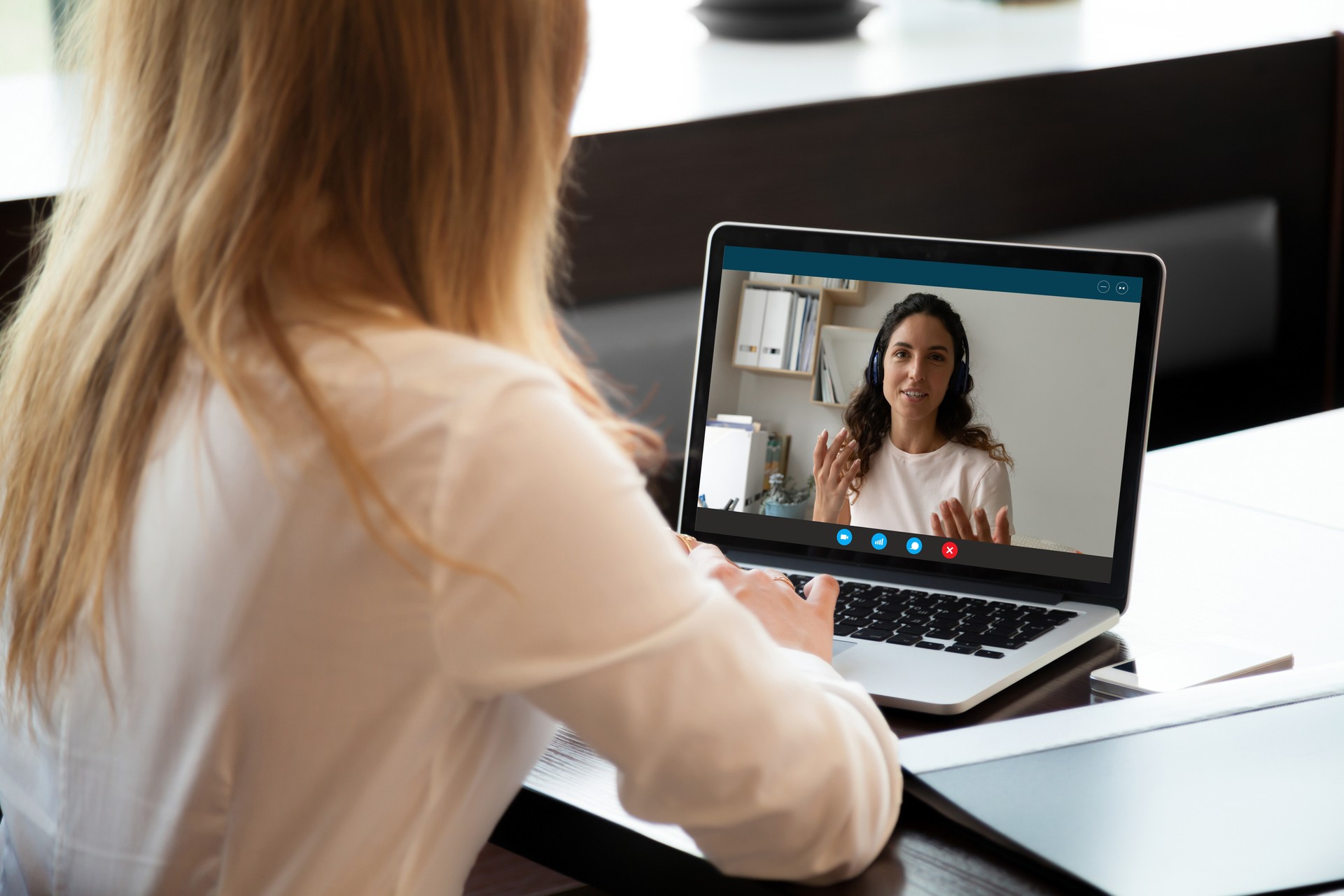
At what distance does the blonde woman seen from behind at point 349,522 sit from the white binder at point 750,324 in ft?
1.40

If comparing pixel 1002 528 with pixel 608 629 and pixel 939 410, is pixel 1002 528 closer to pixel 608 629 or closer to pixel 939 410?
pixel 939 410

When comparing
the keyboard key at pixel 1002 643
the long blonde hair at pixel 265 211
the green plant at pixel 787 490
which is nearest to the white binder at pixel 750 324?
the green plant at pixel 787 490

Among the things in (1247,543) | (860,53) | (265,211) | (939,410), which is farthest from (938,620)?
(860,53)

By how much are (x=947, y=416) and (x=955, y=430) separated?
1cm

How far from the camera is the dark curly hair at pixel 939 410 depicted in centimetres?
106

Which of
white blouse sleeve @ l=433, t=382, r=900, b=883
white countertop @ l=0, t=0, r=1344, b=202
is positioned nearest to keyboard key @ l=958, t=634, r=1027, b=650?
white blouse sleeve @ l=433, t=382, r=900, b=883

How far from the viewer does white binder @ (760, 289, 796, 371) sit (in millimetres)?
1128

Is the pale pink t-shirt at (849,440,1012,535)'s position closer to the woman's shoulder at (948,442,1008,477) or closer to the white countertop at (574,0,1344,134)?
the woman's shoulder at (948,442,1008,477)

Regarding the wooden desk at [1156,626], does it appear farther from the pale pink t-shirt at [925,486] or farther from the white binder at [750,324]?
the white binder at [750,324]

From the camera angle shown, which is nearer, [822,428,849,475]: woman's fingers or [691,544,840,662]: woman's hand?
[691,544,840,662]: woman's hand

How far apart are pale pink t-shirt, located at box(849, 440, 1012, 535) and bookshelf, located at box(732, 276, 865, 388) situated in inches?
3.6

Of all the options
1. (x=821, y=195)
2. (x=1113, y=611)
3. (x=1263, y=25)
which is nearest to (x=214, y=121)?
(x=1113, y=611)

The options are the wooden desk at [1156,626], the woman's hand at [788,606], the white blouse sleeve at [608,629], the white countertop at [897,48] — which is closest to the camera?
the white blouse sleeve at [608,629]

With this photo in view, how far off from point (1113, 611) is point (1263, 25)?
253cm
